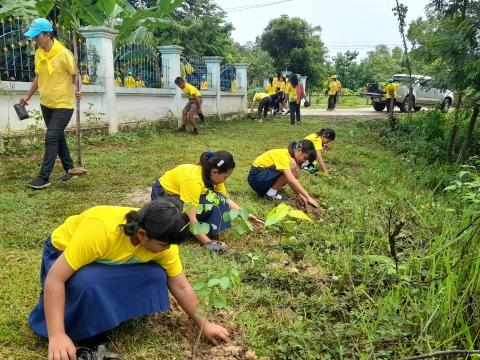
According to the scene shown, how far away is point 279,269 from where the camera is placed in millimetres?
3143

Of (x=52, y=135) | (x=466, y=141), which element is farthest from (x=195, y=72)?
(x=52, y=135)

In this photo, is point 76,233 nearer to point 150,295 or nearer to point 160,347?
point 150,295

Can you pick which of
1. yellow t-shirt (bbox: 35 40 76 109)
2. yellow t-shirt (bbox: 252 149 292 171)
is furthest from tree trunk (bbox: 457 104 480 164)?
yellow t-shirt (bbox: 35 40 76 109)

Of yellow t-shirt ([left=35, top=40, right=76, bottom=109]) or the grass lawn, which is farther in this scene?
yellow t-shirt ([left=35, top=40, right=76, bottom=109])

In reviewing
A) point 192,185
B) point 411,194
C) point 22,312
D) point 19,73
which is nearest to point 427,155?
point 411,194

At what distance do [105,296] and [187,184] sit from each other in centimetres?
136

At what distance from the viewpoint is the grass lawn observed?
2246 mm

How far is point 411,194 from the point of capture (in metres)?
4.97

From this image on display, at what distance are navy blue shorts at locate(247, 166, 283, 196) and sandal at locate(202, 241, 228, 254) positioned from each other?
1417mm

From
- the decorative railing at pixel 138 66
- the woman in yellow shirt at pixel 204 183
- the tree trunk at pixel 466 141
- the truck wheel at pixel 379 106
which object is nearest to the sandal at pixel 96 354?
the woman in yellow shirt at pixel 204 183

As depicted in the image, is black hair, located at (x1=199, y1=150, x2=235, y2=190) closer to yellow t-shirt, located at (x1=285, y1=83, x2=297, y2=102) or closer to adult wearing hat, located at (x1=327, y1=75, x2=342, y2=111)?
yellow t-shirt, located at (x1=285, y1=83, x2=297, y2=102)

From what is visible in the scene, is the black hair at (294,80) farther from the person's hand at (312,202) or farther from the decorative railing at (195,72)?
the person's hand at (312,202)

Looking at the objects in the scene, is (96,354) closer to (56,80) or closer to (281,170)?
(281,170)

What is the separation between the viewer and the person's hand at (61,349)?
74.0 inches
